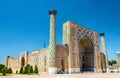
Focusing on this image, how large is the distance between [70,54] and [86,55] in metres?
8.20

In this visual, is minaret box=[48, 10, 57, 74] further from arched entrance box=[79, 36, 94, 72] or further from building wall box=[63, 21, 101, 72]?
arched entrance box=[79, 36, 94, 72]

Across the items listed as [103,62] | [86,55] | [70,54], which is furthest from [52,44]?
[103,62]

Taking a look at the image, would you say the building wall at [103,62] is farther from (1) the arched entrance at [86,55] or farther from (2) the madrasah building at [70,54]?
(1) the arched entrance at [86,55]

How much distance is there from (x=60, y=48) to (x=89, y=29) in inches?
390

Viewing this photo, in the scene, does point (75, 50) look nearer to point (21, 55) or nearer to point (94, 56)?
point (94, 56)

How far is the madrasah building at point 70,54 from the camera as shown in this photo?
79.9 feet

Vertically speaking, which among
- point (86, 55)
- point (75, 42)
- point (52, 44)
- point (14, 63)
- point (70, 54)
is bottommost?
point (14, 63)

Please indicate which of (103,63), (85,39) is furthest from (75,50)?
(103,63)

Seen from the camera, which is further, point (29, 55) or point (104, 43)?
point (104, 43)

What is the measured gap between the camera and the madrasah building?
2436cm

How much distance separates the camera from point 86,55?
3306 cm

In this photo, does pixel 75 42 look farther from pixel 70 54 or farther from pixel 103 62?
pixel 103 62

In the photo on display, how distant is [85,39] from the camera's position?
32.4m

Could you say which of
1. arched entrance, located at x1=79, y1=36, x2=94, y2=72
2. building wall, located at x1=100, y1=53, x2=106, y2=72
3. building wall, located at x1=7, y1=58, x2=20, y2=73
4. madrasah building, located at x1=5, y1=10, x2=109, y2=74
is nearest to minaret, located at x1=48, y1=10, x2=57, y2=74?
madrasah building, located at x1=5, y1=10, x2=109, y2=74
